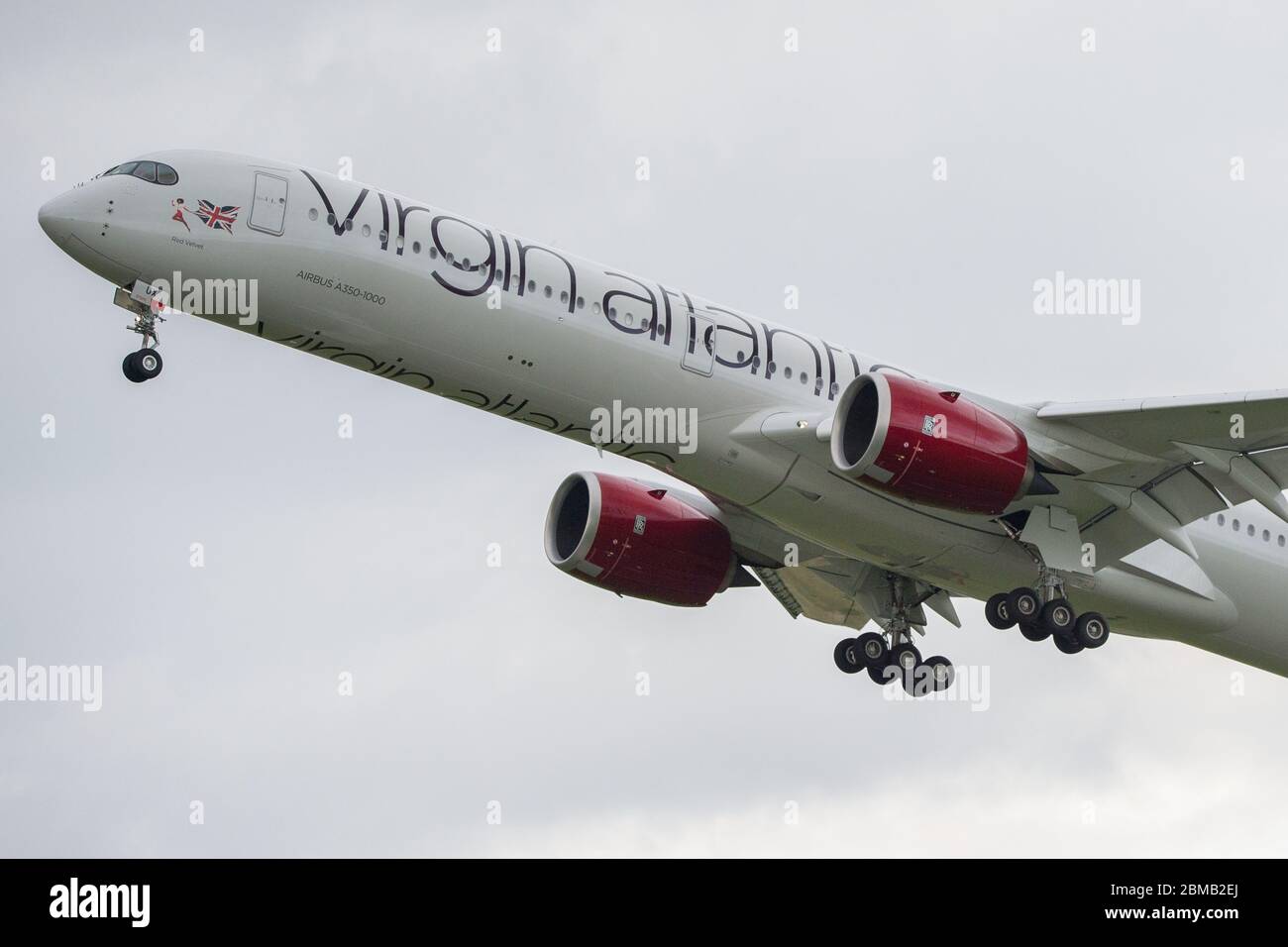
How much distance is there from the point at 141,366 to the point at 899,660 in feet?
48.9

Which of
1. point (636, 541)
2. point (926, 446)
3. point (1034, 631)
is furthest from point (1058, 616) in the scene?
point (636, 541)

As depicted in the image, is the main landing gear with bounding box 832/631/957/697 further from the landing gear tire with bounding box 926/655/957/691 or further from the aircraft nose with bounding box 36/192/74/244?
the aircraft nose with bounding box 36/192/74/244

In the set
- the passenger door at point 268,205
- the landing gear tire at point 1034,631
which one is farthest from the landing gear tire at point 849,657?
the passenger door at point 268,205

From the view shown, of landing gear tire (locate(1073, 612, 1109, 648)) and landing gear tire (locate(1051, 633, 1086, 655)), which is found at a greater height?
landing gear tire (locate(1073, 612, 1109, 648))

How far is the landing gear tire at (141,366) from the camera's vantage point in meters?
28.5

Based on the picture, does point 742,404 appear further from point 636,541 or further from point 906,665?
point 906,665

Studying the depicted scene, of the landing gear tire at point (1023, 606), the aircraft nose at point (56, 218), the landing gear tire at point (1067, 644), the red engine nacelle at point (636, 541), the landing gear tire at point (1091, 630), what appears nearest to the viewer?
the aircraft nose at point (56, 218)

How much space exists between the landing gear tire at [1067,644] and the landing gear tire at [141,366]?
15006 mm

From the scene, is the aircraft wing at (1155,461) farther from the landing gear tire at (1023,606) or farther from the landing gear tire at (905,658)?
the landing gear tire at (905,658)

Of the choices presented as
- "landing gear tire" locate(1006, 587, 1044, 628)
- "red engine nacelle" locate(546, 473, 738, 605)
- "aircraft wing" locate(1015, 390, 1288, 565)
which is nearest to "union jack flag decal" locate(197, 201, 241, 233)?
"red engine nacelle" locate(546, 473, 738, 605)

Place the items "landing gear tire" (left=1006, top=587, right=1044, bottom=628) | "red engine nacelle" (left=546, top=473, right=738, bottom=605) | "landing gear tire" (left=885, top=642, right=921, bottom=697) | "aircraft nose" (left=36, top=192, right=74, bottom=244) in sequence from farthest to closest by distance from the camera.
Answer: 1. "landing gear tire" (left=885, top=642, right=921, bottom=697)
2. "red engine nacelle" (left=546, top=473, right=738, bottom=605)
3. "landing gear tire" (left=1006, top=587, right=1044, bottom=628)
4. "aircraft nose" (left=36, top=192, right=74, bottom=244)

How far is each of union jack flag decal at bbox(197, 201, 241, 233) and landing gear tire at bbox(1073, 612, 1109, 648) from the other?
49.2 ft

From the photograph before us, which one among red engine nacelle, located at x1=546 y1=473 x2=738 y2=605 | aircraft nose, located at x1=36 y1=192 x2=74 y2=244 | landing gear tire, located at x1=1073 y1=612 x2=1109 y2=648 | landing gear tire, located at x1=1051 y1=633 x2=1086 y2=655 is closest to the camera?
aircraft nose, located at x1=36 y1=192 x2=74 y2=244

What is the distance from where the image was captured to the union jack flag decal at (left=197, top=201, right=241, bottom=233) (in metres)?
28.5
